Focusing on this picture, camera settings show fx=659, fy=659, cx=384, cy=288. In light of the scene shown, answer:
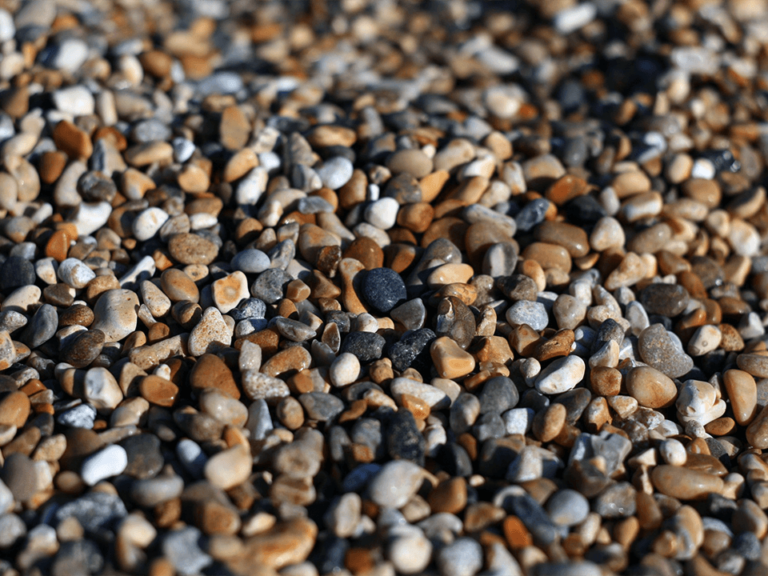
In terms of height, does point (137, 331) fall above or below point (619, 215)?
above

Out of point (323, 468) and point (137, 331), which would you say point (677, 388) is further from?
point (137, 331)

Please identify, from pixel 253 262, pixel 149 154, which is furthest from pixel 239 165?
pixel 253 262

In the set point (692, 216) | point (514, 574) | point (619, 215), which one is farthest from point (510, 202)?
point (514, 574)

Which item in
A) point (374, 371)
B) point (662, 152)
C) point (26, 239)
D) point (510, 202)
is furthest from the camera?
point (662, 152)

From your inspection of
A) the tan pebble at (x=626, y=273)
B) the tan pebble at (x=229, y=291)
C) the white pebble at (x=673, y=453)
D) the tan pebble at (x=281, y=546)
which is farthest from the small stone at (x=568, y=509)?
the tan pebble at (x=229, y=291)

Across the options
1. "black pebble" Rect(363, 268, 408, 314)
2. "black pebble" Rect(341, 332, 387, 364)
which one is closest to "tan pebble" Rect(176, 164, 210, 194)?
"black pebble" Rect(363, 268, 408, 314)

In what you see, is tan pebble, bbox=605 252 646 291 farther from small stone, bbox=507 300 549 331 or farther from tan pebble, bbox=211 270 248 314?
tan pebble, bbox=211 270 248 314

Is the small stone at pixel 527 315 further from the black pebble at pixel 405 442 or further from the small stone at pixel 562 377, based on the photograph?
the black pebble at pixel 405 442

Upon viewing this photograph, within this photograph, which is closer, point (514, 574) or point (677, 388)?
point (514, 574)
